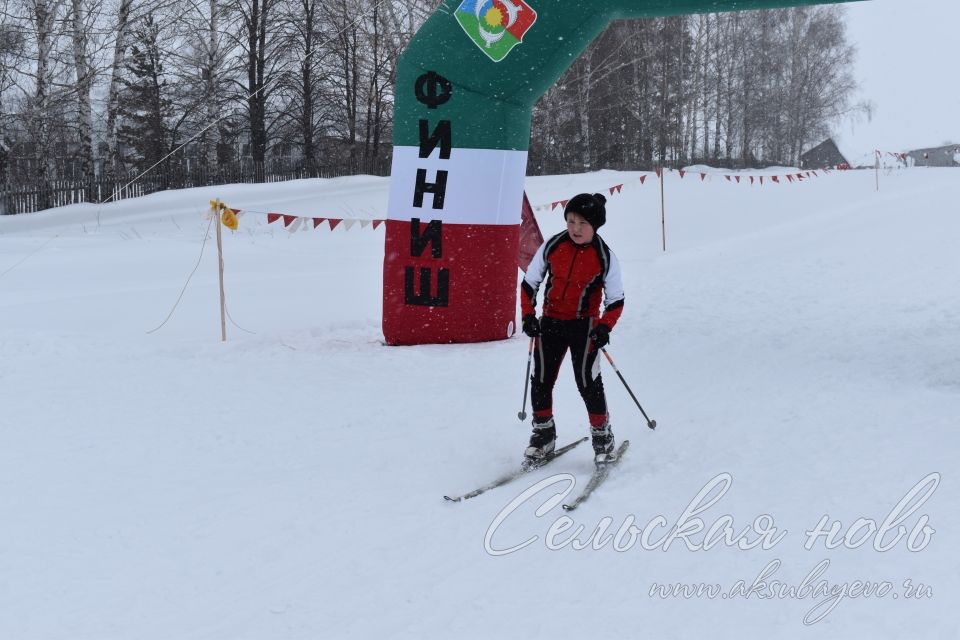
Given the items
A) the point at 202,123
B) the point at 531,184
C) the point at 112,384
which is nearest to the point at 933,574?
the point at 112,384

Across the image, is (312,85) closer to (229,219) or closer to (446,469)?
(229,219)

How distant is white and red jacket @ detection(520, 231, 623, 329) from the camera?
501 centimetres

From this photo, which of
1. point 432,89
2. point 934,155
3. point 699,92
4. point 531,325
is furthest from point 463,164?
point 934,155

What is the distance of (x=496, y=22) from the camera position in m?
7.80

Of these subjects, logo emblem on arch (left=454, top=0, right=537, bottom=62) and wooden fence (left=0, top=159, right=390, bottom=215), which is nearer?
logo emblem on arch (left=454, top=0, right=537, bottom=62)

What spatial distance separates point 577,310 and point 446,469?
47.6 inches

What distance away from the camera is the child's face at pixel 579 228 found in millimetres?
4898

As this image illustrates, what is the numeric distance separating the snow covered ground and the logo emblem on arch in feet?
9.03

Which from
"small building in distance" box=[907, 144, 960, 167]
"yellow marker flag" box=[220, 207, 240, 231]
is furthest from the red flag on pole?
"small building in distance" box=[907, 144, 960, 167]

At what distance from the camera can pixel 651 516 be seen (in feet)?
14.1

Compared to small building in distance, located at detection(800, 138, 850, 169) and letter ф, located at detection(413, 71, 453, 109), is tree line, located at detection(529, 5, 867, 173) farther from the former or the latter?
letter ф, located at detection(413, 71, 453, 109)

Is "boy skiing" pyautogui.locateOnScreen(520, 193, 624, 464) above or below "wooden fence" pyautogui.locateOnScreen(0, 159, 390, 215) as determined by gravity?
below

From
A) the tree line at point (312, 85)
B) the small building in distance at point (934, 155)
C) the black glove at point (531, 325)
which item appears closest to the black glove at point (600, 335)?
the black glove at point (531, 325)

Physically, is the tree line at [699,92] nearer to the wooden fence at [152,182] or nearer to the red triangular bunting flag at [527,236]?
the wooden fence at [152,182]
